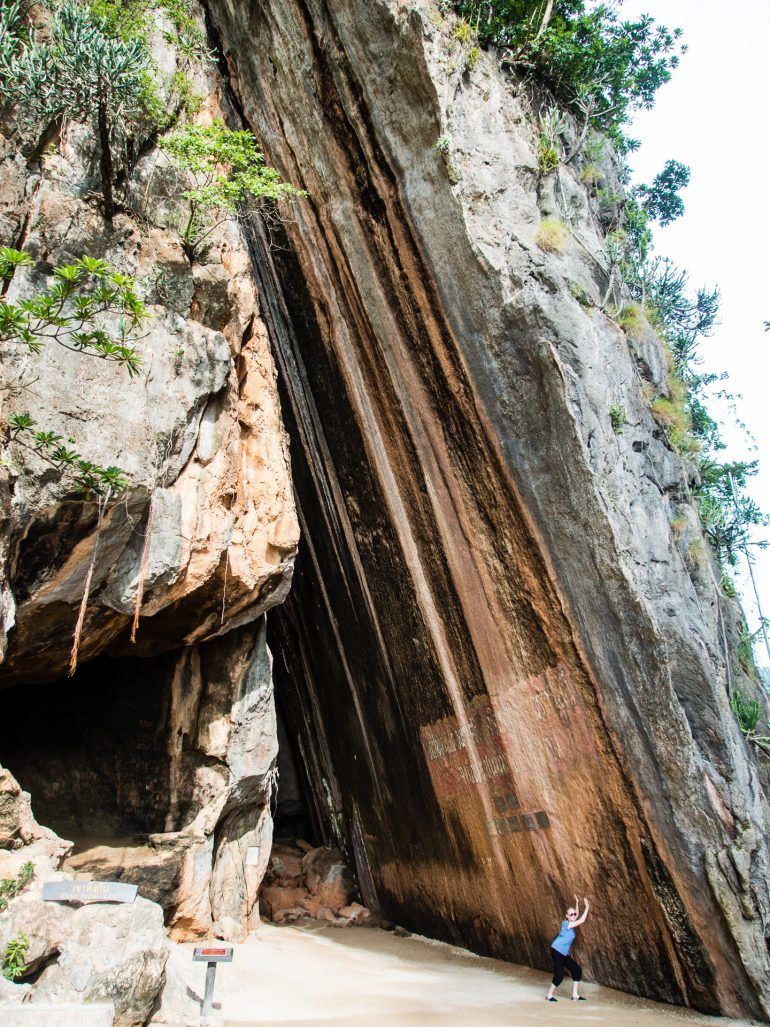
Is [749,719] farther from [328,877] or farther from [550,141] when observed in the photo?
[550,141]

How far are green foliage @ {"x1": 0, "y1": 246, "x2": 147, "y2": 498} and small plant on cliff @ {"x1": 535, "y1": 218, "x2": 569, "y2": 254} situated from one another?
5393 millimetres

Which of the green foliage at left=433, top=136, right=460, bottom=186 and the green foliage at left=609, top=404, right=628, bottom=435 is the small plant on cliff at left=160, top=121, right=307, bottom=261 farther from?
the green foliage at left=609, top=404, right=628, bottom=435

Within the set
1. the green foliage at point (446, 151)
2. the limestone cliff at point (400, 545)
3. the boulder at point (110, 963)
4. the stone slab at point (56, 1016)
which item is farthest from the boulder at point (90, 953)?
the green foliage at point (446, 151)

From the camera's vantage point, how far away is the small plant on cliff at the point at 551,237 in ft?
31.3

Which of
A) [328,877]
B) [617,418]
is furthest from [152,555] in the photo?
[328,877]

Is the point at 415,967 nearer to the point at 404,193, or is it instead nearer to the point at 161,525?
the point at 161,525

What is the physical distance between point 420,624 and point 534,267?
16.5 ft

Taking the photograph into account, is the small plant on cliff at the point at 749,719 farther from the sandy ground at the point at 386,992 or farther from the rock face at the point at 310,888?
the rock face at the point at 310,888

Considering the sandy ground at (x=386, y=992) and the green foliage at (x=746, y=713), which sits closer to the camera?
the sandy ground at (x=386, y=992)

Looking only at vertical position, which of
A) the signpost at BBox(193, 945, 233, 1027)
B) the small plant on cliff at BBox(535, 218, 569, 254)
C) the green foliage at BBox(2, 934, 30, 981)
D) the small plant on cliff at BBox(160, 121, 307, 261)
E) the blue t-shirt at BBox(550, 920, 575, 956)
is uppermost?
the small plant on cliff at BBox(160, 121, 307, 261)

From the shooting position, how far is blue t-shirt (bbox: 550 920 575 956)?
7.51 meters

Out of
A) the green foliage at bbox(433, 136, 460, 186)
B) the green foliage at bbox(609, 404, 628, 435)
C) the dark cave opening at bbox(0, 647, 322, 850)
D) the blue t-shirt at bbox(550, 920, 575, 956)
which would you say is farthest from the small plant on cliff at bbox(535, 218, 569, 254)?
the blue t-shirt at bbox(550, 920, 575, 956)

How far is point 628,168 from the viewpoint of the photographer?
16.1 metres

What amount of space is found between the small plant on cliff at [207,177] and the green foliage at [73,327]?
1.80 metres
